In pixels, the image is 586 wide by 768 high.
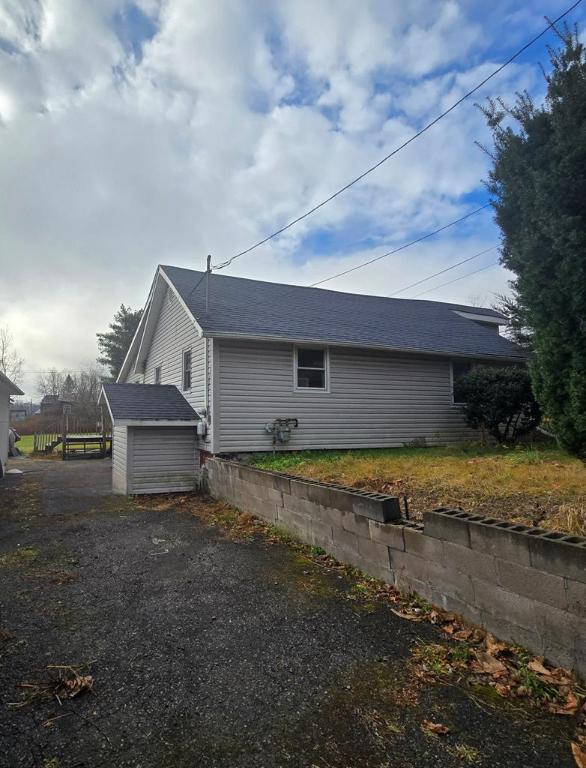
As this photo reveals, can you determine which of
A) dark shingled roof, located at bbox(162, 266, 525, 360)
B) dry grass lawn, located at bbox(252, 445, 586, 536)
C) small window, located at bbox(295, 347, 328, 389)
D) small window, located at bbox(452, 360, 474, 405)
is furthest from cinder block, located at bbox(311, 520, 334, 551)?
small window, located at bbox(452, 360, 474, 405)

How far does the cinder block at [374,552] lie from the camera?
153 inches

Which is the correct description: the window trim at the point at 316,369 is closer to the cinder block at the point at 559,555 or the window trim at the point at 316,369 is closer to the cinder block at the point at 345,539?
the cinder block at the point at 345,539

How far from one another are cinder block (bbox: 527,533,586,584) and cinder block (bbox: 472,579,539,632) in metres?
0.29

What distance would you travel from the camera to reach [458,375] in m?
12.4

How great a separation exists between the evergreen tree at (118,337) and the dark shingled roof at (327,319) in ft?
88.9

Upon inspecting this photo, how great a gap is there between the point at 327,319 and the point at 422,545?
8788mm

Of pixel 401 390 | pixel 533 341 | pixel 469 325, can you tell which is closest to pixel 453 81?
pixel 533 341

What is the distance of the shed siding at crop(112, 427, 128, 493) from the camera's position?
377 inches

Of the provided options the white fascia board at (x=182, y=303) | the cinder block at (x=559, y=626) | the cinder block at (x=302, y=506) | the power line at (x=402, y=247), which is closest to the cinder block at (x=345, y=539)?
the cinder block at (x=302, y=506)

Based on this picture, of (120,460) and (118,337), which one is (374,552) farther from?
(118,337)

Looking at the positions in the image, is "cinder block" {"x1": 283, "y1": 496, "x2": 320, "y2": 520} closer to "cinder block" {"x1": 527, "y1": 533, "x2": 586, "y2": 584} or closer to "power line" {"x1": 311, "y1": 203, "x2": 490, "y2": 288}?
"cinder block" {"x1": 527, "y1": 533, "x2": 586, "y2": 584}

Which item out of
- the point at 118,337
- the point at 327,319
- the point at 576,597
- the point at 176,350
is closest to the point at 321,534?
the point at 576,597

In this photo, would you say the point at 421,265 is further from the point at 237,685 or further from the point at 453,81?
the point at 237,685

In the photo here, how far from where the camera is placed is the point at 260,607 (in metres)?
3.68
